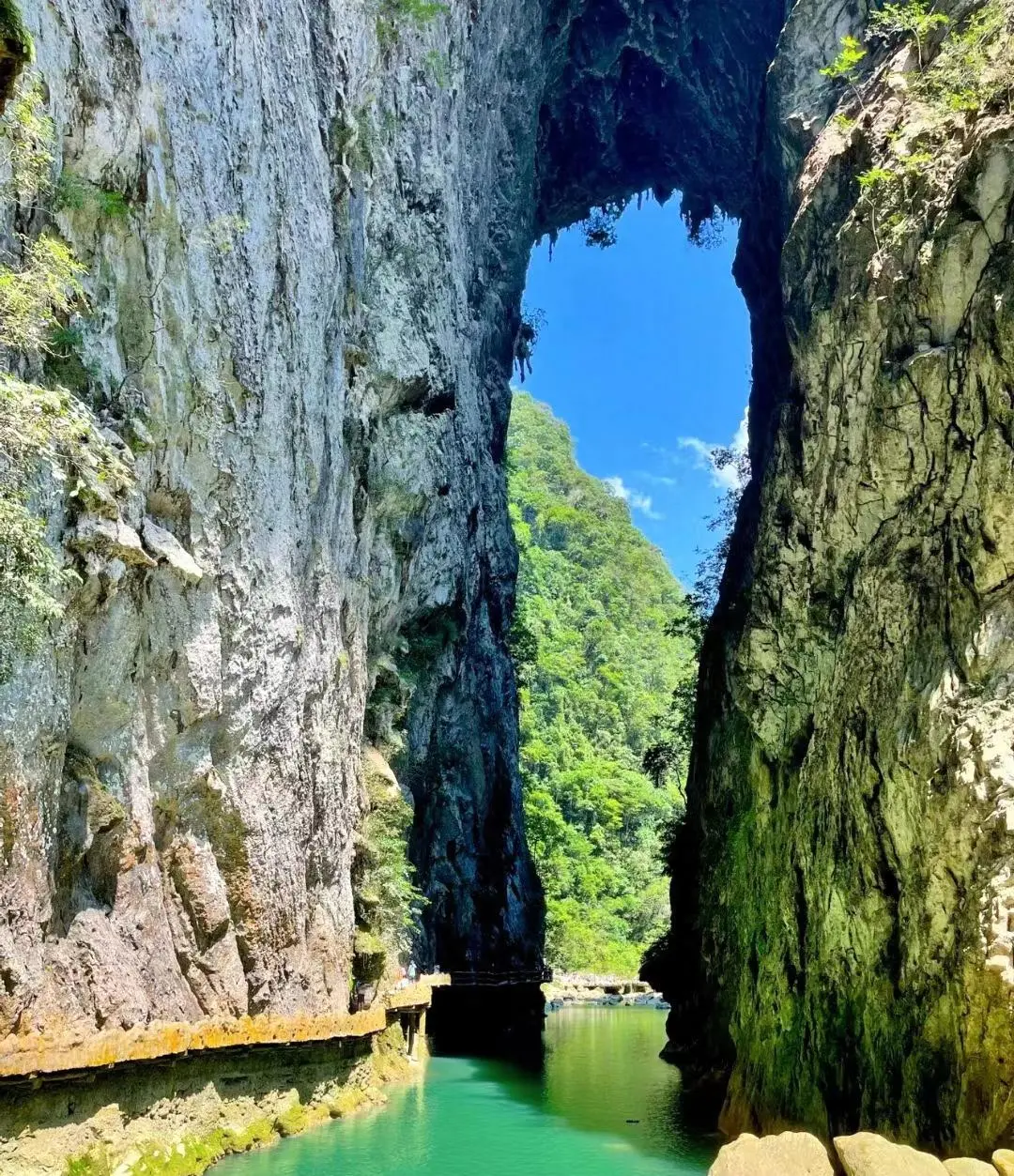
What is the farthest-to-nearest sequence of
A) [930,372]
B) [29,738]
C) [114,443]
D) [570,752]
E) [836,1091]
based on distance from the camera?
1. [570,752]
2. [930,372]
3. [836,1091]
4. [114,443]
5. [29,738]

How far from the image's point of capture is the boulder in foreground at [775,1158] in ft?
26.0

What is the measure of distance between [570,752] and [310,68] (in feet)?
149

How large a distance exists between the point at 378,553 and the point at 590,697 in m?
42.6

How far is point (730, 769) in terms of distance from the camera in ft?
66.1

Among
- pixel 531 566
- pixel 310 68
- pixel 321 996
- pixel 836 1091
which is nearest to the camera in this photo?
pixel 836 1091

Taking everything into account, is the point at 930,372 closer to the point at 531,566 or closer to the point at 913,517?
the point at 913,517

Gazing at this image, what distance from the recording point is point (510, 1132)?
15.5 meters

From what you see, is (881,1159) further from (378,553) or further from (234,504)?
(378,553)

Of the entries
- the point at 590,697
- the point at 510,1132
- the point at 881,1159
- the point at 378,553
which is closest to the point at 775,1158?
the point at 881,1159

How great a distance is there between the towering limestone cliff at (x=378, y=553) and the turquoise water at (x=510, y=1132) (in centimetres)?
175

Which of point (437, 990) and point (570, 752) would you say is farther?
point (570, 752)

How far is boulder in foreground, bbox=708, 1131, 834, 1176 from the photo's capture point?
26.0 feet

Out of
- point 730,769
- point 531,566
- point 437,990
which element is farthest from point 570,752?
point 730,769

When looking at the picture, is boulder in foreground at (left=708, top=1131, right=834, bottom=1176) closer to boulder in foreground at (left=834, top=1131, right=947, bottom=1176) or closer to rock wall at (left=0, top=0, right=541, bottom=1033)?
boulder in foreground at (left=834, top=1131, right=947, bottom=1176)
